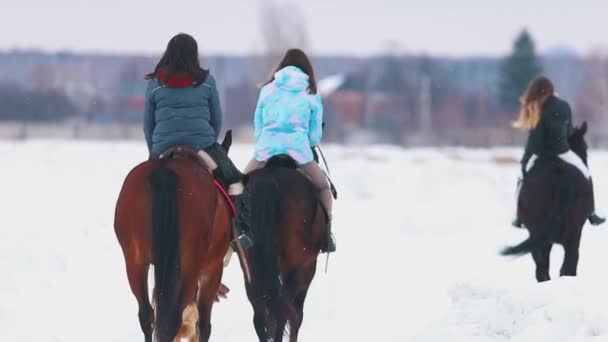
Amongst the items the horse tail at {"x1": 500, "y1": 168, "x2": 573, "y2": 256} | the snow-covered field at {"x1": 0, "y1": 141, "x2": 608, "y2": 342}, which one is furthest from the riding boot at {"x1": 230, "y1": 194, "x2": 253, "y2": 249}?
the horse tail at {"x1": 500, "y1": 168, "x2": 573, "y2": 256}

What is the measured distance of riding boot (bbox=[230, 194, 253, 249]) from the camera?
10.2 metres

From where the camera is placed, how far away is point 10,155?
4669 cm

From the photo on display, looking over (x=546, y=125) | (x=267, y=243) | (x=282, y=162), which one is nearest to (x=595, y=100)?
(x=546, y=125)

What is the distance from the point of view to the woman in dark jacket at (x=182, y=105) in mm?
9836

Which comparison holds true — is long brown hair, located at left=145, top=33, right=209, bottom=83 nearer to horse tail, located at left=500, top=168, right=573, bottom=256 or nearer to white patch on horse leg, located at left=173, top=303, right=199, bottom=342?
white patch on horse leg, located at left=173, top=303, right=199, bottom=342

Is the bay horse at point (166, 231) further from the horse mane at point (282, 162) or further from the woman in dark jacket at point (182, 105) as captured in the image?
the horse mane at point (282, 162)

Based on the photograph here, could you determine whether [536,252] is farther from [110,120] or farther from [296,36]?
[110,120]

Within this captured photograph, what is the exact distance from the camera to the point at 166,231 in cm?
873

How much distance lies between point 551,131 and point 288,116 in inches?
142

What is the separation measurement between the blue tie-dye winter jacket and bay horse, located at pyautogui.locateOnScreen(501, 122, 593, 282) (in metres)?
3.01

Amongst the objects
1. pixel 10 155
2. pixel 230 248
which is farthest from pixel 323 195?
pixel 10 155

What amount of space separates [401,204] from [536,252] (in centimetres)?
1848

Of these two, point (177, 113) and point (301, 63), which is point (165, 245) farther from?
point (301, 63)

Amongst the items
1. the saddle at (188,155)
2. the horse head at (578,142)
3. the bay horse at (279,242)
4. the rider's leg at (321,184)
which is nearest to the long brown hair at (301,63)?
the rider's leg at (321,184)
